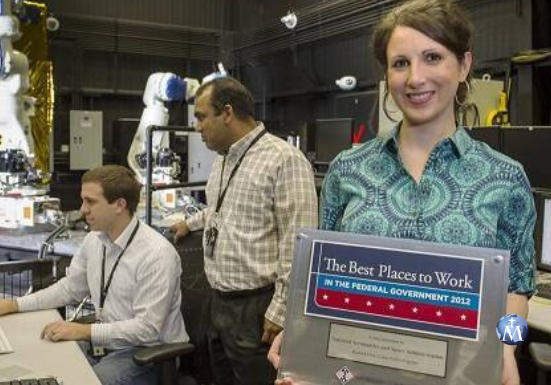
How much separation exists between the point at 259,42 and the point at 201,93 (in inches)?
263

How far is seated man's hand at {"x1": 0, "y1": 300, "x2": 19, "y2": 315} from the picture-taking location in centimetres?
229

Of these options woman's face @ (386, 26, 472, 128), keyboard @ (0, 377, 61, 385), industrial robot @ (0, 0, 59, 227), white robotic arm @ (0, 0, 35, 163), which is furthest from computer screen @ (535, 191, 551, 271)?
white robotic arm @ (0, 0, 35, 163)

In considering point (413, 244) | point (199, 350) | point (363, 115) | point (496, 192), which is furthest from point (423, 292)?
point (363, 115)

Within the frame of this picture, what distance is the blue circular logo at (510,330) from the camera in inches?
37.8

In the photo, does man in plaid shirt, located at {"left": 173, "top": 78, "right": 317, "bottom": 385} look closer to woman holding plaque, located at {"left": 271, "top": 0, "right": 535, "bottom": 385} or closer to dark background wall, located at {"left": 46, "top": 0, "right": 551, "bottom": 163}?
woman holding plaque, located at {"left": 271, "top": 0, "right": 535, "bottom": 385}

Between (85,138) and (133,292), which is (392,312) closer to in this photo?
(133,292)

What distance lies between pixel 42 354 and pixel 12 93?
244 cm

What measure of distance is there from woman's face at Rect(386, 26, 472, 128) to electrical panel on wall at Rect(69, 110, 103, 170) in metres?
7.58

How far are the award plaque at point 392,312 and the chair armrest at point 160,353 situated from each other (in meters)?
0.95

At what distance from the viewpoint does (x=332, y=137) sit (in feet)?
17.4

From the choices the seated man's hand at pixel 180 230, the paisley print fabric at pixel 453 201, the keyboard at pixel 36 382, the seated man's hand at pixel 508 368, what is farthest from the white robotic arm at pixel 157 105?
the seated man's hand at pixel 508 368

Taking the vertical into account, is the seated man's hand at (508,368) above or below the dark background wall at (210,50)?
below

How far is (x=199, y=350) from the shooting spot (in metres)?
2.33

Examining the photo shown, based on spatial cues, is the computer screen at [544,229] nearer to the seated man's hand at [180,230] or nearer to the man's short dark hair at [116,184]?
the seated man's hand at [180,230]
